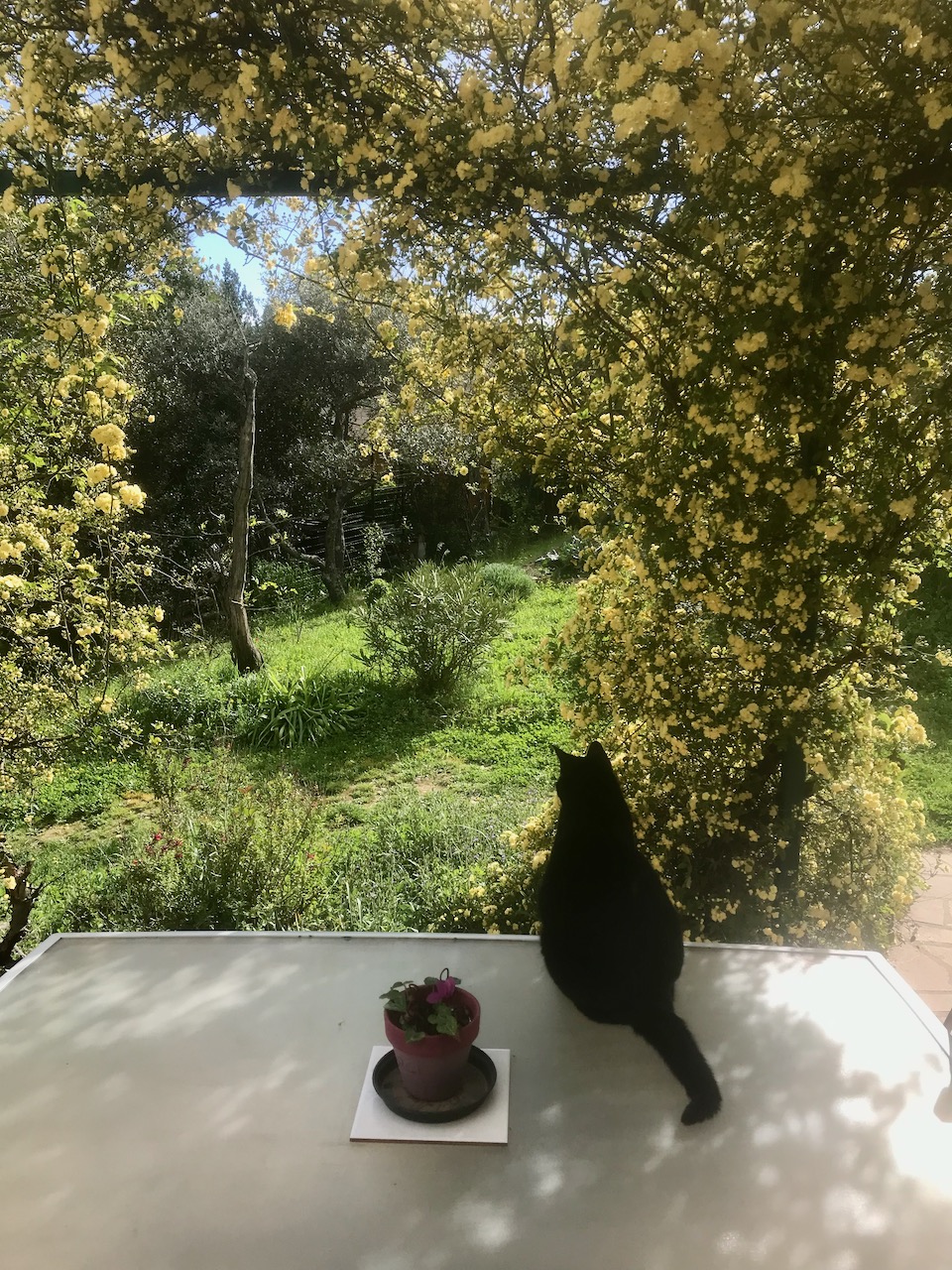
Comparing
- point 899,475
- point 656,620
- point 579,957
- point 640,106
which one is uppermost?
point 640,106

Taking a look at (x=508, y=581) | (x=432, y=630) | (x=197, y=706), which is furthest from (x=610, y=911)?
(x=508, y=581)

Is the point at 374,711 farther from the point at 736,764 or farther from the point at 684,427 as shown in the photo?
the point at 684,427

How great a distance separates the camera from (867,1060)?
3.85 ft

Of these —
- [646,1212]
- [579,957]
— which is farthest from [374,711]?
[646,1212]

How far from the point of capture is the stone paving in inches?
85.8

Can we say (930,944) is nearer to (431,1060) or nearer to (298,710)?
(431,1060)

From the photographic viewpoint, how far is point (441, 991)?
1.11 m

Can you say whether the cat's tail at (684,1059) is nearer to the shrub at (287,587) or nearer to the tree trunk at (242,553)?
the tree trunk at (242,553)

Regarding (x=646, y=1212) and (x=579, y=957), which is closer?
(x=646, y=1212)

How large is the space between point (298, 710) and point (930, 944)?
9.60ft

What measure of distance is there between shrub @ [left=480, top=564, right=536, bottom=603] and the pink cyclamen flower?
4.03 metres

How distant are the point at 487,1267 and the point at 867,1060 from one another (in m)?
0.65

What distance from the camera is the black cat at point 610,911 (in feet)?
3.90

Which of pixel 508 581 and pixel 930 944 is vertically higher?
pixel 508 581
